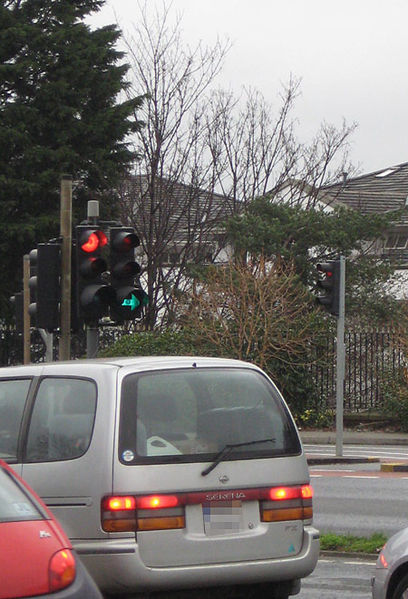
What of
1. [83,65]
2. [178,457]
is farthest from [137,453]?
[83,65]

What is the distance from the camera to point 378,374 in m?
30.7

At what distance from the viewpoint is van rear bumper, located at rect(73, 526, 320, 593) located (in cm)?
705

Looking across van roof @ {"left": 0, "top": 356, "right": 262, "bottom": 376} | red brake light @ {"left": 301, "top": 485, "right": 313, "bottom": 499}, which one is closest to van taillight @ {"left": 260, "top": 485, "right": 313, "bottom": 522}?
red brake light @ {"left": 301, "top": 485, "right": 313, "bottom": 499}

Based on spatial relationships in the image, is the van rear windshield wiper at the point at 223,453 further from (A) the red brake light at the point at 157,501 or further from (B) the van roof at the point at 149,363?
(B) the van roof at the point at 149,363

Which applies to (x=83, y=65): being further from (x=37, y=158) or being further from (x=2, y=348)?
(x=2, y=348)

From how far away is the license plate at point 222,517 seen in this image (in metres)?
7.29

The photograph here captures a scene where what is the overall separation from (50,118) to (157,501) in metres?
31.5

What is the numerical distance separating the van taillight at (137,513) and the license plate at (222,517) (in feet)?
0.71

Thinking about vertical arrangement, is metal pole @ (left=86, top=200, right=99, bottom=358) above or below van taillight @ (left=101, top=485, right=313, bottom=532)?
above

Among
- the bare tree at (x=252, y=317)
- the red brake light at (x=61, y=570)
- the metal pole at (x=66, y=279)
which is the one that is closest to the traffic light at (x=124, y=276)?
the metal pole at (x=66, y=279)

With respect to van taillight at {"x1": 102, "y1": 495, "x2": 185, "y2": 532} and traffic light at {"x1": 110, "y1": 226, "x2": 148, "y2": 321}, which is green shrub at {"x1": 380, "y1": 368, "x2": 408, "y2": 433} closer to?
traffic light at {"x1": 110, "y1": 226, "x2": 148, "y2": 321}

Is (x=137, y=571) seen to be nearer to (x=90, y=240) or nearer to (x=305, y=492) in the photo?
(x=305, y=492)

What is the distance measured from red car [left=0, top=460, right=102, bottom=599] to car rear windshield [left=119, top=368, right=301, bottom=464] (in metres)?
2.11

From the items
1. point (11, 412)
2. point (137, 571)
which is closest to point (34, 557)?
point (137, 571)
